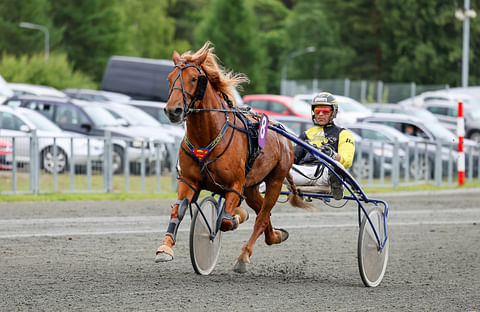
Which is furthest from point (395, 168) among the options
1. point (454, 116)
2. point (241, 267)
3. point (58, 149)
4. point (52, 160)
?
point (454, 116)

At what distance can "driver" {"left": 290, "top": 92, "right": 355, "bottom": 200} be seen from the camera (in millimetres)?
9484

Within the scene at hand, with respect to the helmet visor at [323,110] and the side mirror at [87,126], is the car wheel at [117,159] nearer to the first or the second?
the side mirror at [87,126]

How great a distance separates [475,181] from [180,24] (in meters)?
72.7

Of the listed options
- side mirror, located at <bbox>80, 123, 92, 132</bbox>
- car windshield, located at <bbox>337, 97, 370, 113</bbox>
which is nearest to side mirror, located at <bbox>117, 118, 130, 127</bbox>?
side mirror, located at <bbox>80, 123, 92, 132</bbox>

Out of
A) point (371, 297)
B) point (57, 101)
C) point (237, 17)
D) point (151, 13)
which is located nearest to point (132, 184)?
point (57, 101)

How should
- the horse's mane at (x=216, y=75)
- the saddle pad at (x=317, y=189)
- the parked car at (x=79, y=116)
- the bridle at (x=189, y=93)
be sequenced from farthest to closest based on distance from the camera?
the parked car at (x=79, y=116) < the saddle pad at (x=317, y=189) < the horse's mane at (x=216, y=75) < the bridle at (x=189, y=93)

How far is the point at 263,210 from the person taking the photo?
9.43m

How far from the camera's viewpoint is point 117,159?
1884 centimetres

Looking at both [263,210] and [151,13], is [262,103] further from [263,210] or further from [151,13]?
[151,13]

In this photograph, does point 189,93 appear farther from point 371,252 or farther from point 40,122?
point 40,122

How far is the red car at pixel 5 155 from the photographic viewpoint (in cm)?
1739

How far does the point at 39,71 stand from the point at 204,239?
38.0 meters

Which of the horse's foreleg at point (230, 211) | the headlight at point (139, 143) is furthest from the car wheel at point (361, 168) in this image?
the horse's foreleg at point (230, 211)

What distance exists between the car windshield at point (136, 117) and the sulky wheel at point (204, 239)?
15174 millimetres
